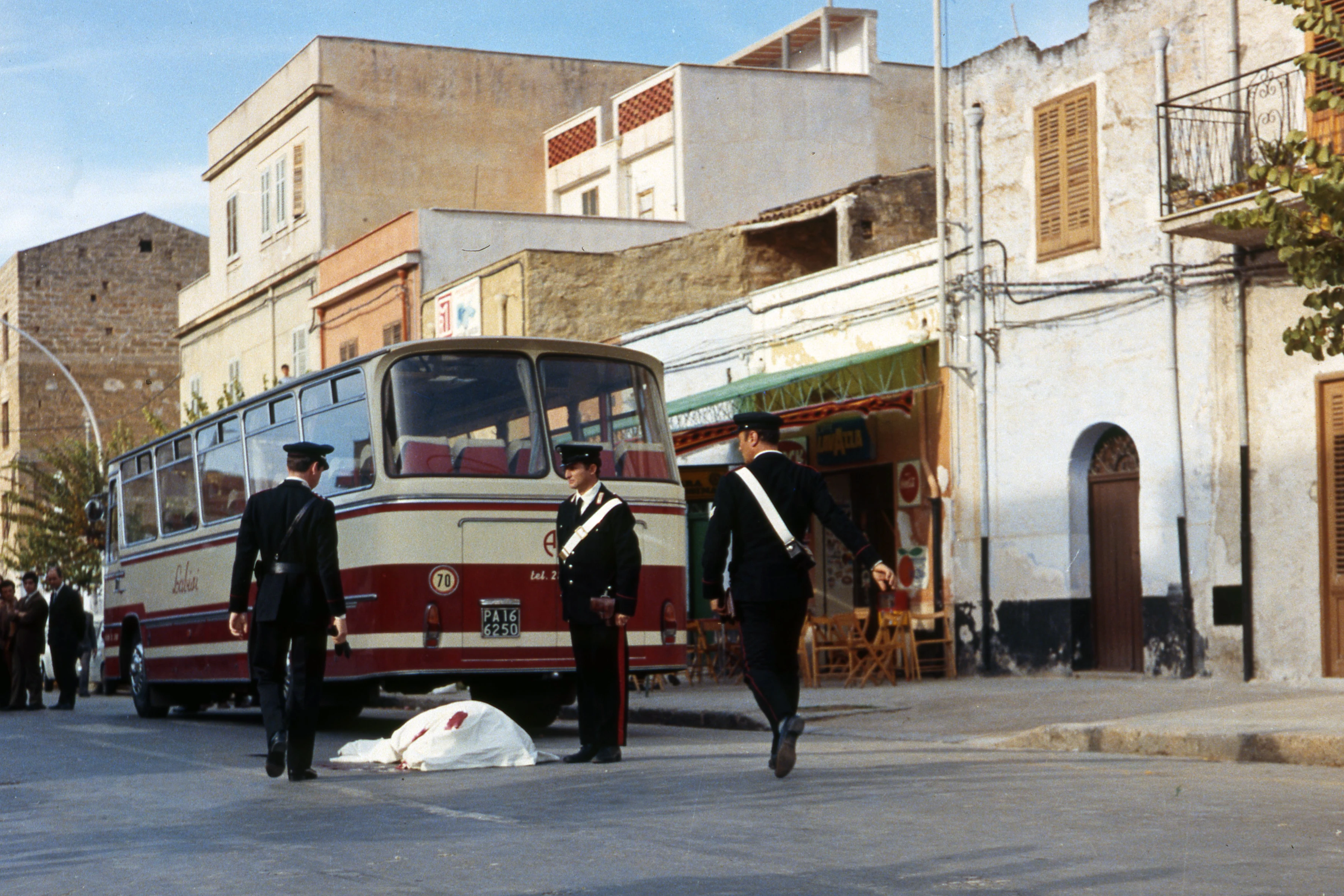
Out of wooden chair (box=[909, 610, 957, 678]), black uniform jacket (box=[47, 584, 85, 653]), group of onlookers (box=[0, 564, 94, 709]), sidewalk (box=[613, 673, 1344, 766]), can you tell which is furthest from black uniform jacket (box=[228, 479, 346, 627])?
black uniform jacket (box=[47, 584, 85, 653])

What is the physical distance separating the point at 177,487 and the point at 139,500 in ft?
5.94

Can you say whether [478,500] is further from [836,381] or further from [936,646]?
[836,381]

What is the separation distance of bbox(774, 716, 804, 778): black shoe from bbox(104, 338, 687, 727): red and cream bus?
15.4 ft

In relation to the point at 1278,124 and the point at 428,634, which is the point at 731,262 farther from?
the point at 428,634

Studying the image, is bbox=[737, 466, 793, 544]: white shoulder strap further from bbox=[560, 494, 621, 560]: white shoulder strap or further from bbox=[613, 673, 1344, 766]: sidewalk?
bbox=[613, 673, 1344, 766]: sidewalk

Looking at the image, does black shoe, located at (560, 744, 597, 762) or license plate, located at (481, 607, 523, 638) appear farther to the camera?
license plate, located at (481, 607, 523, 638)

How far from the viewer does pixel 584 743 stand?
11.2 metres

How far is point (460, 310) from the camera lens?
32.3m

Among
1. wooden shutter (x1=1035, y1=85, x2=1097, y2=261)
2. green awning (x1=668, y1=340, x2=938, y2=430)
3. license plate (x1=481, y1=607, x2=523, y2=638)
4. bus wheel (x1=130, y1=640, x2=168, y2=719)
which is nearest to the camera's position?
license plate (x1=481, y1=607, x2=523, y2=638)

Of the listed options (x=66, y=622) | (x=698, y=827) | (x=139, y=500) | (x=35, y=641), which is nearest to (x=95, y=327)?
(x=66, y=622)

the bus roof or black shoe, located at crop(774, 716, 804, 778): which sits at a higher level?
the bus roof

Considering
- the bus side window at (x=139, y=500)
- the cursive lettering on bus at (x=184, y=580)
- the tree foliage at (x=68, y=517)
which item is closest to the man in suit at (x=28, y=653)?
the bus side window at (x=139, y=500)

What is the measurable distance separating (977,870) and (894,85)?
99.1 feet

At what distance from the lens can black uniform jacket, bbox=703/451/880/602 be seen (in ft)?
32.2
